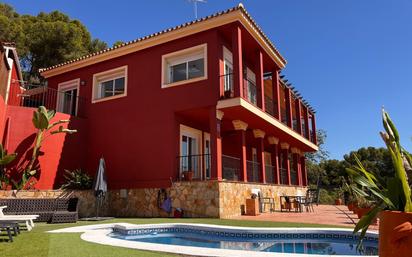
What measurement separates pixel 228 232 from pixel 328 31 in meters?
11.8

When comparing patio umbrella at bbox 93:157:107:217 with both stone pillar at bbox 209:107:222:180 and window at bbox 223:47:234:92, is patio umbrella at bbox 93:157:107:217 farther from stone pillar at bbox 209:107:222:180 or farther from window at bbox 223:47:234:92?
window at bbox 223:47:234:92

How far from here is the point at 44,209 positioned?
10.8 m

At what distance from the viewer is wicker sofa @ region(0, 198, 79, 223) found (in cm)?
1015

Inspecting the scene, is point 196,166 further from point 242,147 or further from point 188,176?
point 242,147

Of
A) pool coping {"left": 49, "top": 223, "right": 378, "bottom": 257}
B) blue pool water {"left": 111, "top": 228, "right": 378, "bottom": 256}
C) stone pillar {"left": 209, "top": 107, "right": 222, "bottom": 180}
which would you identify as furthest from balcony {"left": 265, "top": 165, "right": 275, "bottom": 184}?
blue pool water {"left": 111, "top": 228, "right": 378, "bottom": 256}

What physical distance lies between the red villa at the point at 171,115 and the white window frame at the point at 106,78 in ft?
0.17

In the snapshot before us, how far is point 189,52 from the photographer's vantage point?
13.4 meters

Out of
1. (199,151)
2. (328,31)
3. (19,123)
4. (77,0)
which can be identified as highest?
(77,0)

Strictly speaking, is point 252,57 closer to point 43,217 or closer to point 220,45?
point 220,45

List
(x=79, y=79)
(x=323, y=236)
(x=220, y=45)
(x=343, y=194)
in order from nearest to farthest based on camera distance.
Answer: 1. (x=323, y=236)
2. (x=220, y=45)
3. (x=79, y=79)
4. (x=343, y=194)

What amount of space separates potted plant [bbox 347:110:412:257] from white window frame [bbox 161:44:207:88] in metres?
10.2

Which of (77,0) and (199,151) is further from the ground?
(77,0)

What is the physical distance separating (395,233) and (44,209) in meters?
11.2

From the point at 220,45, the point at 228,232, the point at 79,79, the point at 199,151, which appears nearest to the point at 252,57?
the point at 220,45
